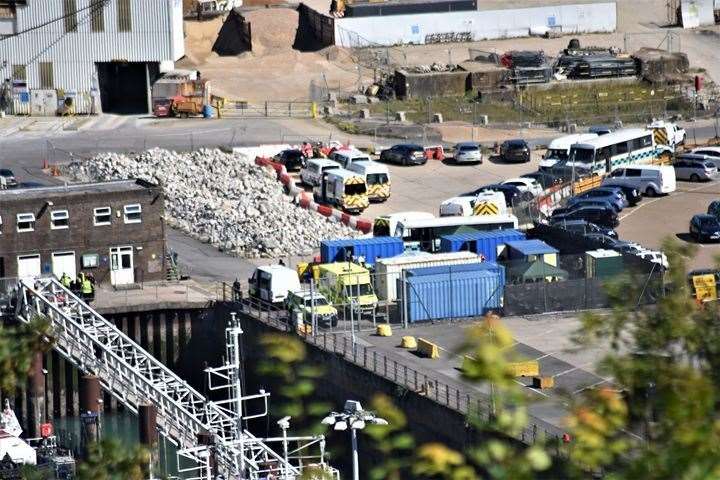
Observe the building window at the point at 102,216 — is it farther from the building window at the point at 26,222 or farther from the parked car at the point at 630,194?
the parked car at the point at 630,194

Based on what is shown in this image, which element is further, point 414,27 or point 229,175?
point 414,27

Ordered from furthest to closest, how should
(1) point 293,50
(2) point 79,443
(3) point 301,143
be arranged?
(1) point 293,50 < (3) point 301,143 < (2) point 79,443

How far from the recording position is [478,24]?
261ft

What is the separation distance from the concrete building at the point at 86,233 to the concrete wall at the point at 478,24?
3454cm

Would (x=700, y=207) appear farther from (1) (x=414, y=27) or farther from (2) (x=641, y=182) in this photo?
(1) (x=414, y=27)

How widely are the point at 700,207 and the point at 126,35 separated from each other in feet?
81.9

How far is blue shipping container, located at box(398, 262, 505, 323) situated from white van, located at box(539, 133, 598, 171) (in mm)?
18169

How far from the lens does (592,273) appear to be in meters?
38.9

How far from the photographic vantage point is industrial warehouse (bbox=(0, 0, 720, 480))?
8.86m

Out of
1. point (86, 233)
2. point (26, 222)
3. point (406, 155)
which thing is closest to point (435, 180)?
point (406, 155)

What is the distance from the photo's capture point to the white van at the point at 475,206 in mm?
48344

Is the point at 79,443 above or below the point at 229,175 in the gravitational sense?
below

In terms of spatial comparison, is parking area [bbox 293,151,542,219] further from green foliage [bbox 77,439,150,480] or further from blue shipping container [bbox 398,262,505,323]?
green foliage [bbox 77,439,150,480]

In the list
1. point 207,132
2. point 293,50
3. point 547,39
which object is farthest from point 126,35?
point 547,39
